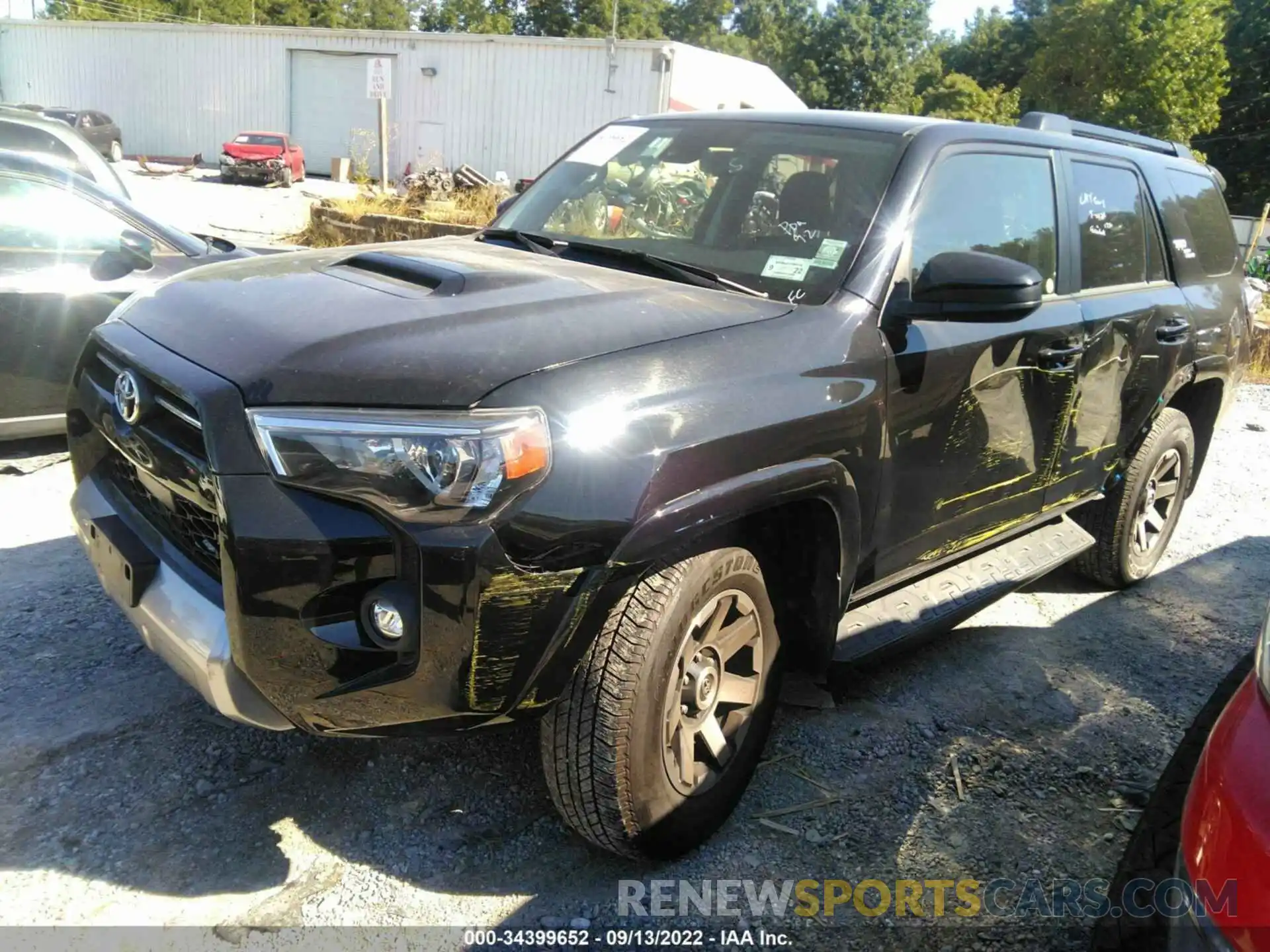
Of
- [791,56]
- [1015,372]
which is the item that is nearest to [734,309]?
[1015,372]

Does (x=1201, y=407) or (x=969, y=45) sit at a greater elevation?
(x=969, y=45)

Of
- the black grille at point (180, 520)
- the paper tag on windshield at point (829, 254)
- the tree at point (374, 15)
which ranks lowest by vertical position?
the black grille at point (180, 520)

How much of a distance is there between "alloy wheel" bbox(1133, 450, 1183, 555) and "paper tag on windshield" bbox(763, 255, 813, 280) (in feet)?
8.12

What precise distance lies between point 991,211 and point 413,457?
7.39 feet


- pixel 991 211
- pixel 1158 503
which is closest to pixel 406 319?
pixel 991 211

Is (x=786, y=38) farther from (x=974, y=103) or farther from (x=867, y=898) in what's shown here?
(x=867, y=898)

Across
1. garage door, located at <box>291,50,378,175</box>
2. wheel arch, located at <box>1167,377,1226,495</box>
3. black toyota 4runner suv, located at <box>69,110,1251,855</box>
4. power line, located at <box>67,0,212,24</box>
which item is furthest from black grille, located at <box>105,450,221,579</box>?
power line, located at <box>67,0,212,24</box>

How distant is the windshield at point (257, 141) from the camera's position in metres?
25.5

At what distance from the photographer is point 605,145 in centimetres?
376

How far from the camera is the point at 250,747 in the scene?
9.48 feet

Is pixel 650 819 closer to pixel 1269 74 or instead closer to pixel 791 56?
pixel 1269 74

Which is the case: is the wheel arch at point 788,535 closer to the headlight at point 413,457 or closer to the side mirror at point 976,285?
the headlight at point 413,457

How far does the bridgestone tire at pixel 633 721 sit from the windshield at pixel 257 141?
26527 mm

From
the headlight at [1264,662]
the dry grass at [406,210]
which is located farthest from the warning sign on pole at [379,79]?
the headlight at [1264,662]
